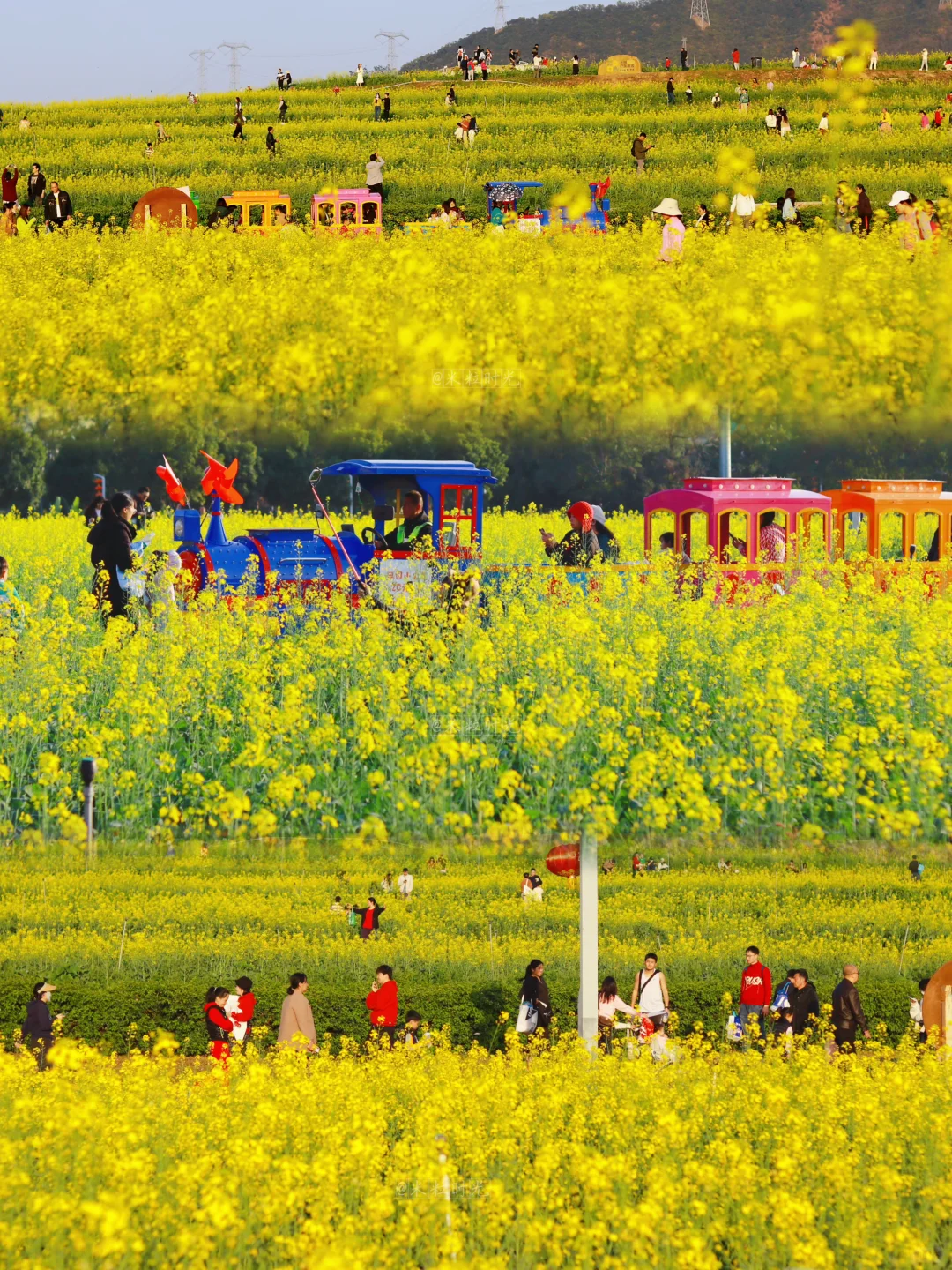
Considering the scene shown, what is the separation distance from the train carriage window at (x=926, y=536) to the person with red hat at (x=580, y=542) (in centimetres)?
687

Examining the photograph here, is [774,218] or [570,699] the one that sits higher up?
[774,218]

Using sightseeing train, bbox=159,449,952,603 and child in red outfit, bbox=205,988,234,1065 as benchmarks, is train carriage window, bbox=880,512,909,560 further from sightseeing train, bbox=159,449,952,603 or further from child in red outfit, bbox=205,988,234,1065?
child in red outfit, bbox=205,988,234,1065

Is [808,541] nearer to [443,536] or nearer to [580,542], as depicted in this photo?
[580,542]

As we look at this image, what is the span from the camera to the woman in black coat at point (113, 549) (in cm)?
2069

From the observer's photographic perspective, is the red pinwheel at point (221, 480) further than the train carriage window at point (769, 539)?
No

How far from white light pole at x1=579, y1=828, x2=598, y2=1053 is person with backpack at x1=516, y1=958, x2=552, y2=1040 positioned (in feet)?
1.37

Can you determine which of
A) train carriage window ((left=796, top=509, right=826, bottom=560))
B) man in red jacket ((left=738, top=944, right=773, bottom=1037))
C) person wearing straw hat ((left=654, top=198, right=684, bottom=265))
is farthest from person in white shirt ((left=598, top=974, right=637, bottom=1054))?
person wearing straw hat ((left=654, top=198, right=684, bottom=265))

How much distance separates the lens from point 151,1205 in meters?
10.7

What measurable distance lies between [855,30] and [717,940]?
62.4m

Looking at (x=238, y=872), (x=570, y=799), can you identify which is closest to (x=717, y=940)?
(x=570, y=799)

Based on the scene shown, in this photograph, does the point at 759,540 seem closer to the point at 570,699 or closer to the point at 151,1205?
the point at 570,699

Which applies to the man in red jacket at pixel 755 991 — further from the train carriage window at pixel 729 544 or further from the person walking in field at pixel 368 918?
the train carriage window at pixel 729 544

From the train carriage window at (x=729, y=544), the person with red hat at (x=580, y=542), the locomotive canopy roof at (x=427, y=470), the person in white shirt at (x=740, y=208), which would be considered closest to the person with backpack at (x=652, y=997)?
the locomotive canopy roof at (x=427, y=470)

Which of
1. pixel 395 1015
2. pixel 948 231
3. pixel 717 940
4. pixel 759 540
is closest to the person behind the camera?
pixel 395 1015
